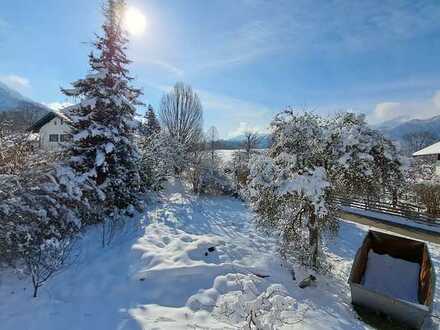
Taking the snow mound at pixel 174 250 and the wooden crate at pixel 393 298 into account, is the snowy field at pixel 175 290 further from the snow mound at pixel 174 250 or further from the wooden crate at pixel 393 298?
the wooden crate at pixel 393 298

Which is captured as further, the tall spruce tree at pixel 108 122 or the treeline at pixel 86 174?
the tall spruce tree at pixel 108 122

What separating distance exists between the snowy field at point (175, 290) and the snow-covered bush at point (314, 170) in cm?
97

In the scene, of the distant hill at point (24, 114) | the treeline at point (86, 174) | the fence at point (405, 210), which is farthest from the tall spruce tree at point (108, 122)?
the fence at point (405, 210)

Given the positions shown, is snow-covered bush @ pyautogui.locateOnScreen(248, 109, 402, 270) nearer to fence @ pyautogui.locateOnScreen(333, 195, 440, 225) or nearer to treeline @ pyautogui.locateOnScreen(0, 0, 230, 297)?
treeline @ pyautogui.locateOnScreen(0, 0, 230, 297)

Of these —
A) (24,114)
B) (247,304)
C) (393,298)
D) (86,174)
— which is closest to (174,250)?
(247,304)

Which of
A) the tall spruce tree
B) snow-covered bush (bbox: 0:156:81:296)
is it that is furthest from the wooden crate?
the tall spruce tree

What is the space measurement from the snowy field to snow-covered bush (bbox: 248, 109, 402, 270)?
0.97 meters

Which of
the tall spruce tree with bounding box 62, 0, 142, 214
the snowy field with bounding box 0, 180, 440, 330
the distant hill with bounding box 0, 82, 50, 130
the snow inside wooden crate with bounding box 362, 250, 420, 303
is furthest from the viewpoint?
the distant hill with bounding box 0, 82, 50, 130

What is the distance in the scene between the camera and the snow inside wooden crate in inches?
255

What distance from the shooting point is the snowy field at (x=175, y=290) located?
13.8 feet

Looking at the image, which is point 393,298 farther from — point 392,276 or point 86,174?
point 86,174

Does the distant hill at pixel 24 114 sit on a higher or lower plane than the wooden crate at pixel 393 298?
higher

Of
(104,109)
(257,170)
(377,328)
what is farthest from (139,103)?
(377,328)

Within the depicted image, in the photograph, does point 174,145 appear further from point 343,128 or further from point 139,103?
point 343,128
